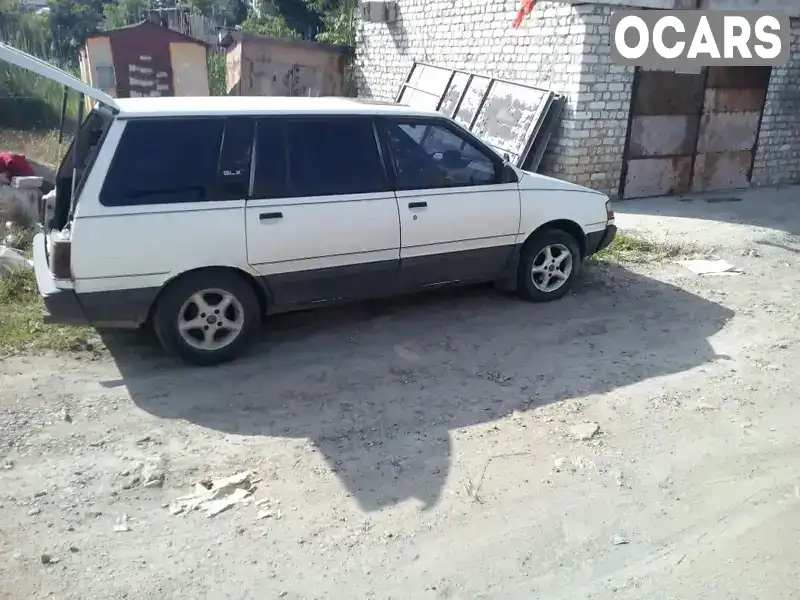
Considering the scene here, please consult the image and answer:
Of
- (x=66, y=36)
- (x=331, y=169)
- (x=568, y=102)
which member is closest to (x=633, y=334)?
(x=331, y=169)

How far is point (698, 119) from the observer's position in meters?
10.8

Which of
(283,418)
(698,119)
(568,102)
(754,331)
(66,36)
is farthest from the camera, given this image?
(66,36)

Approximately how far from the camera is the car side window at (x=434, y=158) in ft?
17.3

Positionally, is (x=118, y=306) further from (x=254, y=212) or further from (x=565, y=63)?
(x=565, y=63)

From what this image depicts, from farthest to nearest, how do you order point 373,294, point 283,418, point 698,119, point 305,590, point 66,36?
point 66,36
point 698,119
point 373,294
point 283,418
point 305,590

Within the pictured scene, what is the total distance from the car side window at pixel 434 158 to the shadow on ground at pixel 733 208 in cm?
477

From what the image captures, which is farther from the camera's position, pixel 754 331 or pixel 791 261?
pixel 791 261

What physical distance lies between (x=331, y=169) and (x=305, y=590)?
9.60ft

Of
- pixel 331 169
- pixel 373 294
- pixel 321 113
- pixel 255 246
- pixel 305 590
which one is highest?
pixel 321 113

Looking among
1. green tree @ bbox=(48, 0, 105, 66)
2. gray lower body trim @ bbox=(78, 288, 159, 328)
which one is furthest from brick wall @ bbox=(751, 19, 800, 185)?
green tree @ bbox=(48, 0, 105, 66)

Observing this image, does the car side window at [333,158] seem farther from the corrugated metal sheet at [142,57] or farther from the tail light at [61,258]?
the corrugated metal sheet at [142,57]

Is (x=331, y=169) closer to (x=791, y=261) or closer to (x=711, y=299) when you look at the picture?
(x=711, y=299)

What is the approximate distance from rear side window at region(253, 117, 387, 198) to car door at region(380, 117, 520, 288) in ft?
0.65

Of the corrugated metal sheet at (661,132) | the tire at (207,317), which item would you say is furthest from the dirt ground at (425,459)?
the corrugated metal sheet at (661,132)
